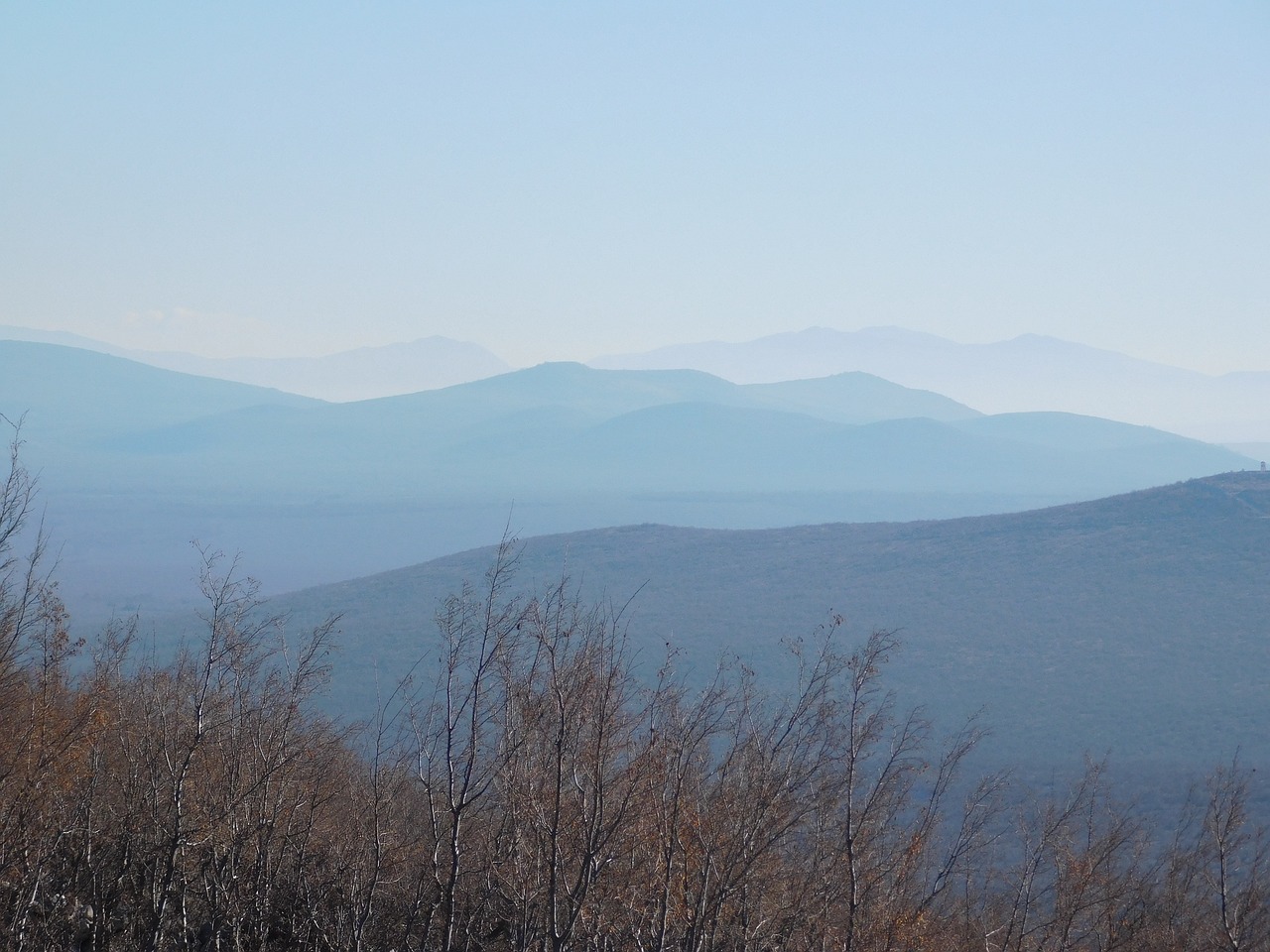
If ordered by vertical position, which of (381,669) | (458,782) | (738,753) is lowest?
(381,669)

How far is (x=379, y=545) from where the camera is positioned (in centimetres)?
15550

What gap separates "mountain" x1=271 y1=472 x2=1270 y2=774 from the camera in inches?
1800

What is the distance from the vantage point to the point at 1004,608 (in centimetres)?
6244

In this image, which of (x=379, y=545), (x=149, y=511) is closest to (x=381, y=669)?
(x=379, y=545)

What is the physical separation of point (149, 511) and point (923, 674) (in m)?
153

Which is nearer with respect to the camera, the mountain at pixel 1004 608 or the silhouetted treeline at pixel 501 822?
the silhouetted treeline at pixel 501 822

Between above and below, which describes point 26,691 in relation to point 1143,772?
above

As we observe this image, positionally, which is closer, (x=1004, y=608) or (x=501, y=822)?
(x=501, y=822)

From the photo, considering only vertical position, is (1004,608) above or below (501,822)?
below

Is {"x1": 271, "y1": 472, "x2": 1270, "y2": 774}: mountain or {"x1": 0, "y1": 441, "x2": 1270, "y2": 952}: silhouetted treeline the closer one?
{"x1": 0, "y1": 441, "x2": 1270, "y2": 952}: silhouetted treeline

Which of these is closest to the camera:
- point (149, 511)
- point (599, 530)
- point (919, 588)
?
point (919, 588)

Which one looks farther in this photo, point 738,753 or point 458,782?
point 458,782

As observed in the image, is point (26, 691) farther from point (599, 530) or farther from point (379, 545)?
point (379, 545)

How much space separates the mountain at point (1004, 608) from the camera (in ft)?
150
